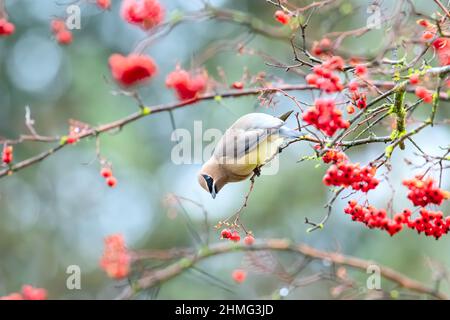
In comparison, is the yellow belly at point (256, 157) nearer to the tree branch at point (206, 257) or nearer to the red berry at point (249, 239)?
the tree branch at point (206, 257)

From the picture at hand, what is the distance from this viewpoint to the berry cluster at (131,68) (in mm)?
2385

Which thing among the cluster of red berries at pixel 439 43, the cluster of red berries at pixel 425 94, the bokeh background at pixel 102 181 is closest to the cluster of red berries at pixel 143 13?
the cluster of red berries at pixel 439 43

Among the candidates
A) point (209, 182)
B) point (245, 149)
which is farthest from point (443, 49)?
point (209, 182)

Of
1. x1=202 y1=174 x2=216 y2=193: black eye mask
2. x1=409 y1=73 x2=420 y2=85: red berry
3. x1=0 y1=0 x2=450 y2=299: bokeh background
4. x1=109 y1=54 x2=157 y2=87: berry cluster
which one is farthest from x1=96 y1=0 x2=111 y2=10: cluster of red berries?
x1=0 y1=0 x2=450 y2=299: bokeh background

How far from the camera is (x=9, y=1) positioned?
7.61 metres

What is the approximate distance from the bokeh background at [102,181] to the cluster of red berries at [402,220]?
15.5 feet

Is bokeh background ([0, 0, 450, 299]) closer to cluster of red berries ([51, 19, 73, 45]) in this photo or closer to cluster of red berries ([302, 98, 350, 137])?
cluster of red berries ([51, 19, 73, 45])

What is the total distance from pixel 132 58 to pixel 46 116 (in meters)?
5.70

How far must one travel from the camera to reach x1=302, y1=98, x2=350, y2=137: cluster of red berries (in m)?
1.92

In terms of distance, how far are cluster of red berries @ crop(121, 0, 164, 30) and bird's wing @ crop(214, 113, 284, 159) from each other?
79 centimetres

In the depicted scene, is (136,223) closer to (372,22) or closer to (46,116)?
(46,116)

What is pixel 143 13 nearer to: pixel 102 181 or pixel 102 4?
pixel 102 4

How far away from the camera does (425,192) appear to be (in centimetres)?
206
